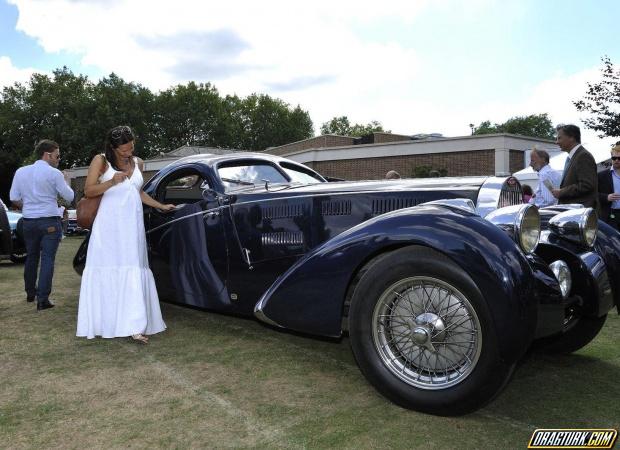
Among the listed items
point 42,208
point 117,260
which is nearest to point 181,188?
point 117,260

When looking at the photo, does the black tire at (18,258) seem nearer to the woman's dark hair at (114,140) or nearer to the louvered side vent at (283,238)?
the woman's dark hair at (114,140)

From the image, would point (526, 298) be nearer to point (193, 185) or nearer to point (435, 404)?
point (435, 404)

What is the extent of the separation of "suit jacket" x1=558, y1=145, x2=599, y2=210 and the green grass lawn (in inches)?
55.2

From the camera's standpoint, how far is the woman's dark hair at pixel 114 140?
3.95 m

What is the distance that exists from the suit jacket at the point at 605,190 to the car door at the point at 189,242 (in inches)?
A: 176

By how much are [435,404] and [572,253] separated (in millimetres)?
1336

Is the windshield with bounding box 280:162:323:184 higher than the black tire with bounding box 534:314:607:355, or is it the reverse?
the windshield with bounding box 280:162:323:184

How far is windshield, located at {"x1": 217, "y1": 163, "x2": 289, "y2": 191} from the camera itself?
4.37m

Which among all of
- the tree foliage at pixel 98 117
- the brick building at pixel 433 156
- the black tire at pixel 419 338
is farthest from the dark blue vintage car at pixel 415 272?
the tree foliage at pixel 98 117

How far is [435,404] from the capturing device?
8.20 ft

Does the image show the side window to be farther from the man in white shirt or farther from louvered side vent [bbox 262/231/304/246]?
the man in white shirt

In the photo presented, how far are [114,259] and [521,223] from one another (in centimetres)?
297

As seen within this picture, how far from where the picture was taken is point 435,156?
20.6 meters

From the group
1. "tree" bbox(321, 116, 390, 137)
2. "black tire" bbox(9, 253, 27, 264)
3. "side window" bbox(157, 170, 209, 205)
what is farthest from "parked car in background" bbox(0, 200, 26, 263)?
"tree" bbox(321, 116, 390, 137)
